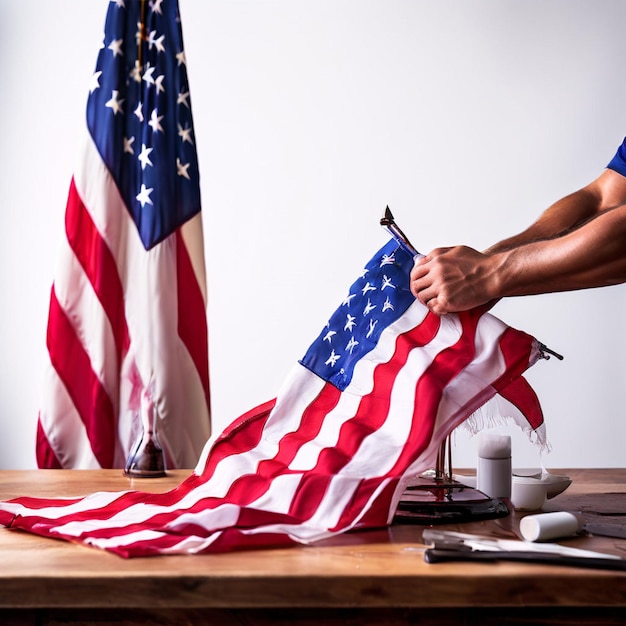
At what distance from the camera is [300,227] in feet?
12.2

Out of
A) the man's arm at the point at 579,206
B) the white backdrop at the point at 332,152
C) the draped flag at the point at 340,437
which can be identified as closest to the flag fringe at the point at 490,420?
the draped flag at the point at 340,437

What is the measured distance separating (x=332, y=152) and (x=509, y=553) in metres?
2.95

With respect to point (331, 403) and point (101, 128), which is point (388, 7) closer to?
point (101, 128)

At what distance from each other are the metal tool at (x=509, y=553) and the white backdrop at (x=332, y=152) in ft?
8.88

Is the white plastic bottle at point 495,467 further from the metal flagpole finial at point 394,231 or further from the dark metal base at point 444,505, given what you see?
the metal flagpole finial at point 394,231

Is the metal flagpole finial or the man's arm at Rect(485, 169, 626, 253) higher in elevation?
the man's arm at Rect(485, 169, 626, 253)

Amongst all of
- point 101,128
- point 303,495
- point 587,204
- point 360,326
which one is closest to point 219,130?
point 101,128

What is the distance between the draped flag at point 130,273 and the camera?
8.24ft

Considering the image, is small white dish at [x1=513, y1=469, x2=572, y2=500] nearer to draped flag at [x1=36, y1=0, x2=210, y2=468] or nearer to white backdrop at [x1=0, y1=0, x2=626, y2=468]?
draped flag at [x1=36, y1=0, x2=210, y2=468]

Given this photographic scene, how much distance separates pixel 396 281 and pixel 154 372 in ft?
4.05

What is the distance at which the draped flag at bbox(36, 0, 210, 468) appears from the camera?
2512 millimetres

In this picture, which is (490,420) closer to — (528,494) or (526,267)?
(528,494)

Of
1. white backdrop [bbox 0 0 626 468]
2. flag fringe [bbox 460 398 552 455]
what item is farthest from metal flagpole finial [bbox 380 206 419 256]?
white backdrop [bbox 0 0 626 468]

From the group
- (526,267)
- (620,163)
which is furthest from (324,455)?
(620,163)
